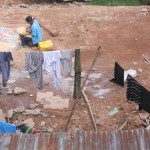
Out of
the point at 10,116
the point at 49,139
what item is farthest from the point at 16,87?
the point at 49,139

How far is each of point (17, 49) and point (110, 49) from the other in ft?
9.72

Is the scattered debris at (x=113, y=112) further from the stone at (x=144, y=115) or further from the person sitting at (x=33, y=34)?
the person sitting at (x=33, y=34)

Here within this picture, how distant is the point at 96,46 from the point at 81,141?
23.9 feet

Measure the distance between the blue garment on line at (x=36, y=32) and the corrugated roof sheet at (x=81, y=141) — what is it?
6626 mm

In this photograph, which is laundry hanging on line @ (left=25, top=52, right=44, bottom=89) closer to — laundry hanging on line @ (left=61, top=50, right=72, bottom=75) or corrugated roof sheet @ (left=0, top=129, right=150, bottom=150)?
laundry hanging on line @ (left=61, top=50, right=72, bottom=75)

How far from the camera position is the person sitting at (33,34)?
12124 millimetres

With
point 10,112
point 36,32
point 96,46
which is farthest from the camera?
point 96,46

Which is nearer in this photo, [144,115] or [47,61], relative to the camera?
[47,61]

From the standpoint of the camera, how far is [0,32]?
13344mm

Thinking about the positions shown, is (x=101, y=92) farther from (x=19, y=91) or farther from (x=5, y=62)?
(x=5, y=62)

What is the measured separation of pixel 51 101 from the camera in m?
10.2

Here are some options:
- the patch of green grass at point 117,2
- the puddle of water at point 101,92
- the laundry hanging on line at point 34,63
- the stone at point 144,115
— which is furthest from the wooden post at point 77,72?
the patch of green grass at point 117,2

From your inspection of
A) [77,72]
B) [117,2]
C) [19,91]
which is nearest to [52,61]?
[77,72]

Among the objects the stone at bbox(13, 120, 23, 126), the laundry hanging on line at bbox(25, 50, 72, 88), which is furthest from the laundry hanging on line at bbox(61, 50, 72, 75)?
the stone at bbox(13, 120, 23, 126)
